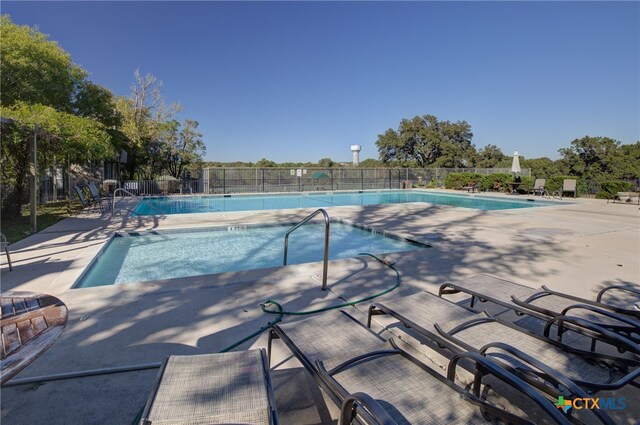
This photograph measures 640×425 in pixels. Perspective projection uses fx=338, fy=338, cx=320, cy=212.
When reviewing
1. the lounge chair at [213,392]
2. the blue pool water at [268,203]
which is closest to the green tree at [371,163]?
the blue pool water at [268,203]

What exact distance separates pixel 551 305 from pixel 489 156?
38.9 metres

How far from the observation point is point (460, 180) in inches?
789

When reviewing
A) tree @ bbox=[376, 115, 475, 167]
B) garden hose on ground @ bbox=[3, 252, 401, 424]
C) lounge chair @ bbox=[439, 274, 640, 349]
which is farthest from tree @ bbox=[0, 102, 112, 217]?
tree @ bbox=[376, 115, 475, 167]

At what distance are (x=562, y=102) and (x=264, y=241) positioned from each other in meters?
26.7

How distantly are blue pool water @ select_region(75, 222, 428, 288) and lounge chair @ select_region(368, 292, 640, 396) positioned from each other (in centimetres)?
386

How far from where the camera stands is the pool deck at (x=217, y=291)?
1863 mm

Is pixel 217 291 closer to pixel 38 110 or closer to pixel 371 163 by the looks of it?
pixel 38 110

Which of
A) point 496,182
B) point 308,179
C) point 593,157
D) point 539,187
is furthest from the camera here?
point 593,157

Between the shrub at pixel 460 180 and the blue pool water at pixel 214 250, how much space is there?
45.0 ft

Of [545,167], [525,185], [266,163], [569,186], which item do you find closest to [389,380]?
[569,186]

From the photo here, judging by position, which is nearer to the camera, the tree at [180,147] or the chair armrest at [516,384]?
the chair armrest at [516,384]

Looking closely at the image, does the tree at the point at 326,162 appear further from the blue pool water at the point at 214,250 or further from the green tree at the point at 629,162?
the blue pool water at the point at 214,250

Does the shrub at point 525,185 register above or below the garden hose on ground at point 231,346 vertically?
above

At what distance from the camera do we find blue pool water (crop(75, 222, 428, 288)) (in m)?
5.25
